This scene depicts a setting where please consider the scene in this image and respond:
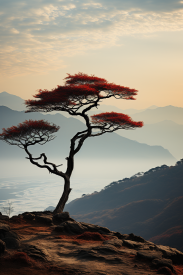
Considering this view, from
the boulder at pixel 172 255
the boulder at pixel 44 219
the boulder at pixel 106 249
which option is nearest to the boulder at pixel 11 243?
the boulder at pixel 106 249

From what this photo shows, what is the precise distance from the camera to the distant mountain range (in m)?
91.5

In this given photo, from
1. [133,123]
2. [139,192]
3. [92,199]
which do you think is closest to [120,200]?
[139,192]

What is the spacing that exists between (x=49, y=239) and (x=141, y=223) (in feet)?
324

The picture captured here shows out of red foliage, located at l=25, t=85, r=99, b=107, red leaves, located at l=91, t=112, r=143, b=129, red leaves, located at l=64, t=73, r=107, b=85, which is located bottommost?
red leaves, located at l=91, t=112, r=143, b=129

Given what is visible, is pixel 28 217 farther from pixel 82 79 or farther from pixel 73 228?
pixel 82 79

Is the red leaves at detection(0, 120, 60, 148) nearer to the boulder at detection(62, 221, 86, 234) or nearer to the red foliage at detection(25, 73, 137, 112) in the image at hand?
the red foliage at detection(25, 73, 137, 112)

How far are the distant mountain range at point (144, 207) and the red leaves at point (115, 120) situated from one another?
65158 millimetres

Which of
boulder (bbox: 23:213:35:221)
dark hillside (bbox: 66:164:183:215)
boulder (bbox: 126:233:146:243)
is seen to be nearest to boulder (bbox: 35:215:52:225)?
boulder (bbox: 23:213:35:221)

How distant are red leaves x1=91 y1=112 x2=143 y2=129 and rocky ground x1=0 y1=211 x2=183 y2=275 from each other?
27.6 feet

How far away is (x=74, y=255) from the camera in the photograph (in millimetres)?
9398

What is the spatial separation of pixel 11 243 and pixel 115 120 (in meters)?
11.4

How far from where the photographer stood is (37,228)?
42.9 feet

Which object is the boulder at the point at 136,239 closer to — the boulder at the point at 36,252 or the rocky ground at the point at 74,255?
the rocky ground at the point at 74,255

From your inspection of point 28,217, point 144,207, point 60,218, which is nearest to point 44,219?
point 60,218
